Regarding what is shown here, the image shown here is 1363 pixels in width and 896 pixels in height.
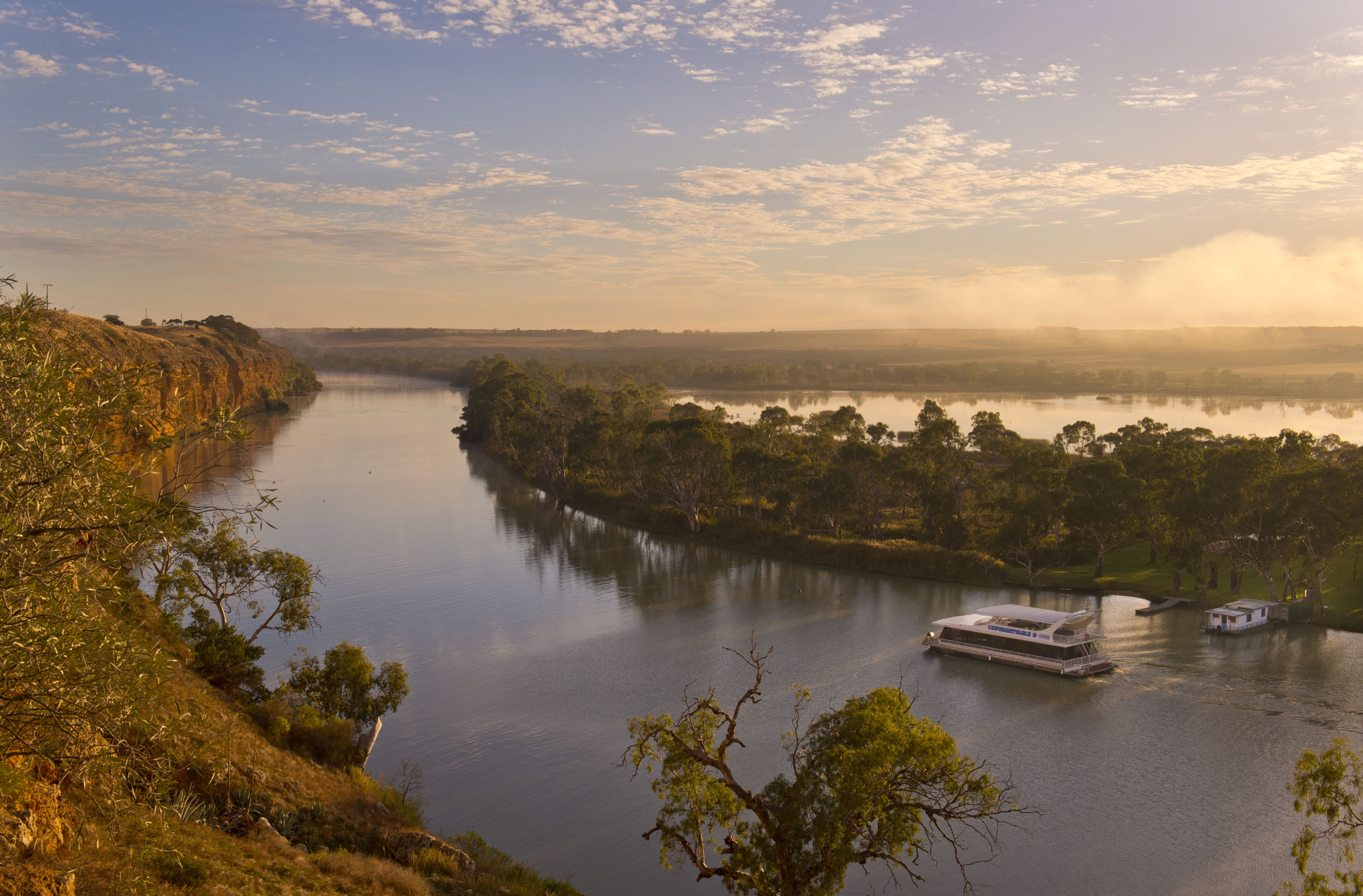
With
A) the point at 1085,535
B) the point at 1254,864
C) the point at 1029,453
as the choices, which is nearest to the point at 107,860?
the point at 1254,864

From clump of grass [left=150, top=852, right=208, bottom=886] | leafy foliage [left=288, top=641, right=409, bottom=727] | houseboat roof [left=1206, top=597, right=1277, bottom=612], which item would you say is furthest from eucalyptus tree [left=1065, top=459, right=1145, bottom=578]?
clump of grass [left=150, top=852, right=208, bottom=886]

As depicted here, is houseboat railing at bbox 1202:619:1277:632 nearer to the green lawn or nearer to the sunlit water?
the green lawn

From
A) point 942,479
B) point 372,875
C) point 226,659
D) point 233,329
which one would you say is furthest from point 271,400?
point 372,875

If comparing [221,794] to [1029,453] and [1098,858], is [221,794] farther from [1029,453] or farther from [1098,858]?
[1029,453]

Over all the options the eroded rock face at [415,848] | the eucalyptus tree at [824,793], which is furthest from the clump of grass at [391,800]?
the eucalyptus tree at [824,793]

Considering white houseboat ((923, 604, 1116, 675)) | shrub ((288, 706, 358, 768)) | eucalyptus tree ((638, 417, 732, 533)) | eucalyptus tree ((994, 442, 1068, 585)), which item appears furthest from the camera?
eucalyptus tree ((638, 417, 732, 533))

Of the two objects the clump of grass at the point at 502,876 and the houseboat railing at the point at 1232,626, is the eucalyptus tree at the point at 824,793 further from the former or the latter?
the houseboat railing at the point at 1232,626

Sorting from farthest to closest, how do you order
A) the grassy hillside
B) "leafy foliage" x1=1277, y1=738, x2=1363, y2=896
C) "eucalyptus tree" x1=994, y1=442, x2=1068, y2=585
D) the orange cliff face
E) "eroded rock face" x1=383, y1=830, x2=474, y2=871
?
the orange cliff face, "eucalyptus tree" x1=994, y1=442, x2=1068, y2=585, "eroded rock face" x1=383, y1=830, x2=474, y2=871, "leafy foliage" x1=1277, y1=738, x2=1363, y2=896, the grassy hillside
